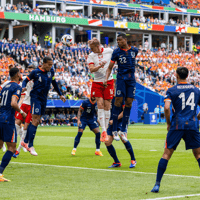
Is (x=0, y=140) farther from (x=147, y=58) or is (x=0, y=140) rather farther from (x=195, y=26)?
(x=195, y=26)

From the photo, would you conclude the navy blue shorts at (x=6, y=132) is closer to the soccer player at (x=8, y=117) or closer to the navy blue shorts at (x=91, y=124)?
the soccer player at (x=8, y=117)

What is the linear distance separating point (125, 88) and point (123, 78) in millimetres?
248

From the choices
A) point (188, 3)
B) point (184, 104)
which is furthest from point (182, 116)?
point (188, 3)

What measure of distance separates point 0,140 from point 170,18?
6367 centimetres

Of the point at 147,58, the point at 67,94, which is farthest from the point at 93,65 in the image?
the point at 147,58

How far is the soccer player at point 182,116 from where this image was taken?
6.64 m

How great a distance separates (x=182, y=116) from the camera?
6676 millimetres

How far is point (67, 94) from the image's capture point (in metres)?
37.2

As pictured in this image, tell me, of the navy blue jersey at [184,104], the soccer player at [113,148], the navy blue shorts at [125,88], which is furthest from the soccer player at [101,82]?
the navy blue jersey at [184,104]

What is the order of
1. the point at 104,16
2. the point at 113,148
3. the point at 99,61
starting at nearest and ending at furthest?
the point at 113,148 → the point at 99,61 → the point at 104,16

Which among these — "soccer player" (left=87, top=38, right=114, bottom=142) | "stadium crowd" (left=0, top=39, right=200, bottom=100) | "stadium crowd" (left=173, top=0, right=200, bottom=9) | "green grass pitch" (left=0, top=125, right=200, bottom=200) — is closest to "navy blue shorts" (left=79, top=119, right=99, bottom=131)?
"green grass pitch" (left=0, top=125, right=200, bottom=200)

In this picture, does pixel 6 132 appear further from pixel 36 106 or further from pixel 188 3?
pixel 188 3

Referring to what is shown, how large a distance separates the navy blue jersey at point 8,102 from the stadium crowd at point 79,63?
25.3 meters

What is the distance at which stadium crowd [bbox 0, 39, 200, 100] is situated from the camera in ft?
128
